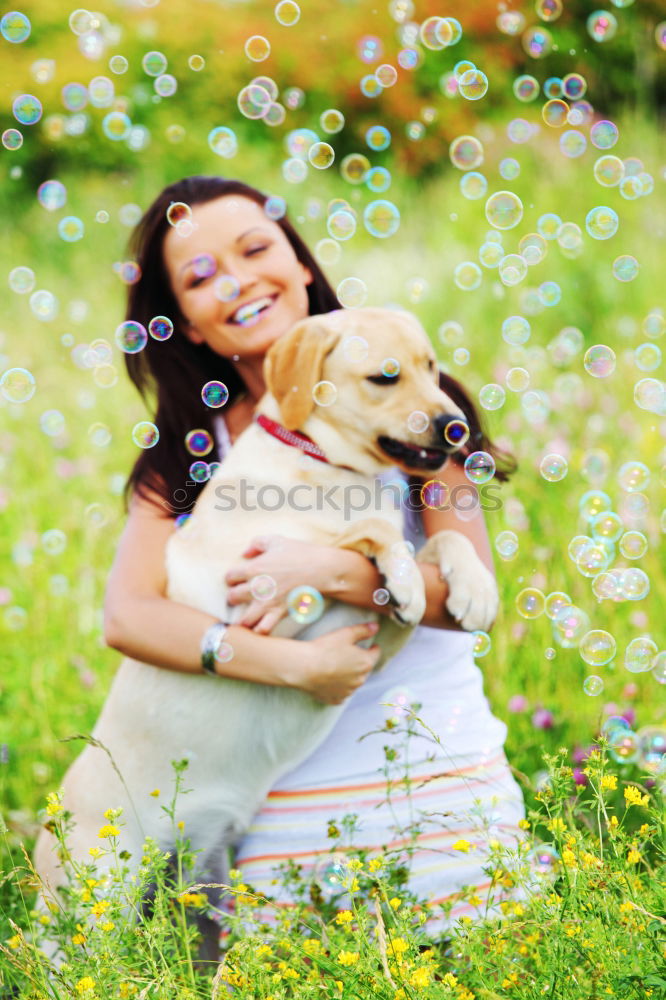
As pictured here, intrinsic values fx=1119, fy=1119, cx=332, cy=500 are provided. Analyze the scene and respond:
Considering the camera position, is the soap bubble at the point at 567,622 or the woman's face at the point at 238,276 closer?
the woman's face at the point at 238,276

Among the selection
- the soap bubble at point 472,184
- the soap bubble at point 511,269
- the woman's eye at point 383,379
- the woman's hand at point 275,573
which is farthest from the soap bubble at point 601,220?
the woman's hand at point 275,573

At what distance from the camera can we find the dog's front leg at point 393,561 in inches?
96.6

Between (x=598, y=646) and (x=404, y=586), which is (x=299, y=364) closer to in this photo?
(x=404, y=586)

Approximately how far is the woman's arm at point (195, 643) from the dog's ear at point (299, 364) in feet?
1.64

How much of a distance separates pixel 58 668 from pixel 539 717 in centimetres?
174

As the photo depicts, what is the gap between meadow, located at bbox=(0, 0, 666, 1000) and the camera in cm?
190

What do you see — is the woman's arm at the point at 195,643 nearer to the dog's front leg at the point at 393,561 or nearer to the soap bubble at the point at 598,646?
the dog's front leg at the point at 393,561

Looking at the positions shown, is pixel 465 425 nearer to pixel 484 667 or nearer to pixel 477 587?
pixel 477 587

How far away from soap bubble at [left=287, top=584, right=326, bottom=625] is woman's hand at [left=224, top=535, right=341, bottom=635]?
0.05 ft

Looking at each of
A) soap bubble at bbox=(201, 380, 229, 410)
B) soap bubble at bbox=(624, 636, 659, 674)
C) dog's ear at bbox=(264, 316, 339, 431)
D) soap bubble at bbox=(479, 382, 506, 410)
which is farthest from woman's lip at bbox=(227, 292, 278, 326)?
soap bubble at bbox=(624, 636, 659, 674)

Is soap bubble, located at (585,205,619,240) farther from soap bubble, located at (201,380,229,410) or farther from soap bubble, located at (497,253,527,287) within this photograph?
soap bubble, located at (201,380,229,410)

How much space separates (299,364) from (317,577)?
0.50 m

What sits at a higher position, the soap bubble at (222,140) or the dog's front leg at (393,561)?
the soap bubble at (222,140)

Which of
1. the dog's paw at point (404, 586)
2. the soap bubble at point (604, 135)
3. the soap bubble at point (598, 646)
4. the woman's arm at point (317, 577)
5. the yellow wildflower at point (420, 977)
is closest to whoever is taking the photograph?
the yellow wildflower at point (420, 977)
